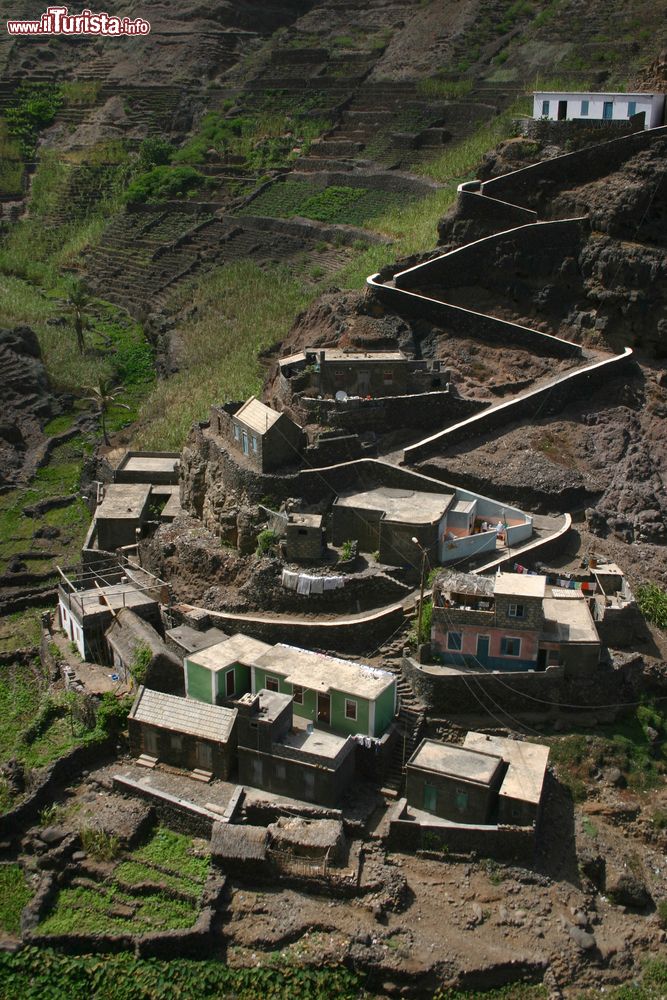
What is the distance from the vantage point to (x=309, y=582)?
3105cm

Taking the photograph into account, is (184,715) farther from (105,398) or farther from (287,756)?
(105,398)

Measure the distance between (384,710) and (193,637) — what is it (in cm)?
634

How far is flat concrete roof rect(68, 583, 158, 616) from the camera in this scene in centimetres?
3312

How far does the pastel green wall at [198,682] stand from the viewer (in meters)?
28.9

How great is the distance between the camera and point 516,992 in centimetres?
2275

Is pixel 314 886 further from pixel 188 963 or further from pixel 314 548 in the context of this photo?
pixel 314 548

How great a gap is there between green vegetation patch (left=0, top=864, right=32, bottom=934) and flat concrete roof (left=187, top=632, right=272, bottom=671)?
22.0 ft

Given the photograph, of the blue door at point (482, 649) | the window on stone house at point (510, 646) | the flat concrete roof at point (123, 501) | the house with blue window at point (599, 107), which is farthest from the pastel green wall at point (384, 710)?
the house with blue window at point (599, 107)

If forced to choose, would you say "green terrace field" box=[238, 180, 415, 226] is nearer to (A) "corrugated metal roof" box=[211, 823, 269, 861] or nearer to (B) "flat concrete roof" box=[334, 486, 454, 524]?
(B) "flat concrete roof" box=[334, 486, 454, 524]

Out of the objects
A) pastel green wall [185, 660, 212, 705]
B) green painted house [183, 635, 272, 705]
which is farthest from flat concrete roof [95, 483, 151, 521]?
pastel green wall [185, 660, 212, 705]

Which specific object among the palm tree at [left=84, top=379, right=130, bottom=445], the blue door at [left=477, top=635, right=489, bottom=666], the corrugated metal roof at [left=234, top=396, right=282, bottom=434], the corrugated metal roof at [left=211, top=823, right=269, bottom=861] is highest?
the corrugated metal roof at [left=234, top=396, right=282, bottom=434]

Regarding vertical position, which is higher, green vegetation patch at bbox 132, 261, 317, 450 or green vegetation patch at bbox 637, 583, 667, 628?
green vegetation patch at bbox 132, 261, 317, 450

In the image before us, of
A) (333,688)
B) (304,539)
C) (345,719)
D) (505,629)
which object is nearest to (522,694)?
(505,629)

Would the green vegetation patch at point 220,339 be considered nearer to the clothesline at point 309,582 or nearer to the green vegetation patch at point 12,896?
the clothesline at point 309,582
